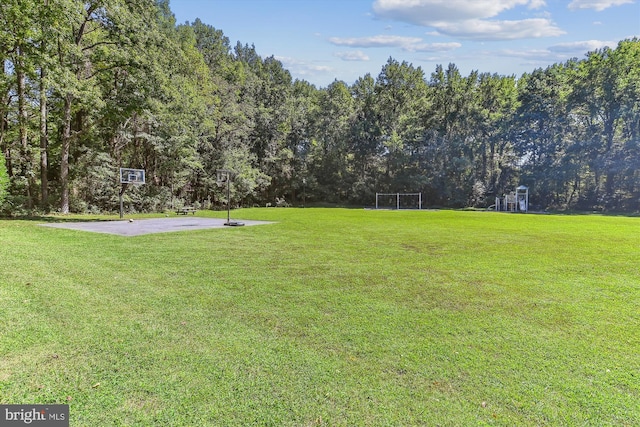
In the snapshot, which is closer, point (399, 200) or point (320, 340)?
point (320, 340)

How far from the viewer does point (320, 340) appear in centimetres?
317

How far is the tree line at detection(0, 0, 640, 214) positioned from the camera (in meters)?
14.0

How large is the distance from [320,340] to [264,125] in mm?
28079

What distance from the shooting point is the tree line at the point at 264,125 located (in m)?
14.0

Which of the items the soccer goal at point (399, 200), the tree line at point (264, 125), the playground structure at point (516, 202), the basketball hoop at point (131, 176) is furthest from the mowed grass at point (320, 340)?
the soccer goal at point (399, 200)

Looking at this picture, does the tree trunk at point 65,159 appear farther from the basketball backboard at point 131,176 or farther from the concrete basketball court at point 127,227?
the concrete basketball court at point 127,227

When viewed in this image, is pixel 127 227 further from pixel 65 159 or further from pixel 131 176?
pixel 65 159

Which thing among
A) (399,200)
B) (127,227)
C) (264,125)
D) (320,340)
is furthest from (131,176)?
(399,200)

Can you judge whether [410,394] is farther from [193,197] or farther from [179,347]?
[193,197]

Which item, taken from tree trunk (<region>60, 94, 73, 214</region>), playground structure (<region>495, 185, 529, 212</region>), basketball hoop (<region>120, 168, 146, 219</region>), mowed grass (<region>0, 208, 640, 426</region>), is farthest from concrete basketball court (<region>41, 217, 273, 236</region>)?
playground structure (<region>495, 185, 529, 212</region>)

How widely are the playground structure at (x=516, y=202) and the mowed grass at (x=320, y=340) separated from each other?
72.0 feet

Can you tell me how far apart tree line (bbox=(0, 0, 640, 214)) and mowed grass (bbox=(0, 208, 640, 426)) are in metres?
10.3

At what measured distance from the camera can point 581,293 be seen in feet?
15.0

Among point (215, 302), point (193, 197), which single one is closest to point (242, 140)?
point (193, 197)
